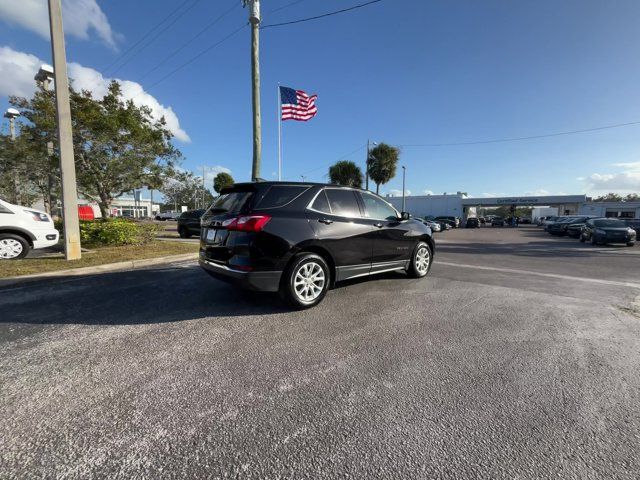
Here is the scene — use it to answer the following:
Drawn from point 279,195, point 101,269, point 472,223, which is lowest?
point 472,223

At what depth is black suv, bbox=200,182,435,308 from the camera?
3811mm

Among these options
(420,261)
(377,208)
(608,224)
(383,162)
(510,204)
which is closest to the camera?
(377,208)

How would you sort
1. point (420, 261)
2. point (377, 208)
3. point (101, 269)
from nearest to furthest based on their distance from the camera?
point (377, 208) < point (420, 261) < point (101, 269)

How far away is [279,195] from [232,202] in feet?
2.33

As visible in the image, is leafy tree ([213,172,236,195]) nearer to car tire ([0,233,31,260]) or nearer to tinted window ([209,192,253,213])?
car tire ([0,233,31,260])

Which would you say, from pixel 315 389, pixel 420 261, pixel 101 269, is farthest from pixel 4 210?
pixel 420 261

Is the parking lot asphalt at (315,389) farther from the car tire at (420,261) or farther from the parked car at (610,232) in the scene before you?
the parked car at (610,232)

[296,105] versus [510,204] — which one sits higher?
[296,105]

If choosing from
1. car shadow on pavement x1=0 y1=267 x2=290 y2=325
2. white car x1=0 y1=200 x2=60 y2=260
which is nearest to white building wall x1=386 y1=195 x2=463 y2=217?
white car x1=0 y1=200 x2=60 y2=260

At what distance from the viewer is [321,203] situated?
445 centimetres

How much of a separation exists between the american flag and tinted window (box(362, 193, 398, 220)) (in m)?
10.3

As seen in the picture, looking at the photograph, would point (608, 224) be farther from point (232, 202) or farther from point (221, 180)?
point (221, 180)

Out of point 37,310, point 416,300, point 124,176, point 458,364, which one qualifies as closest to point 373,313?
point 416,300

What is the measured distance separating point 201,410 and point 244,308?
2146 mm
